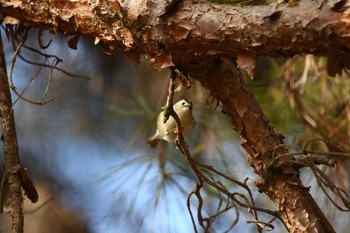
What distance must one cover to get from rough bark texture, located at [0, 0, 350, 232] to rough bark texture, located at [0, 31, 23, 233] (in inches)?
5.0

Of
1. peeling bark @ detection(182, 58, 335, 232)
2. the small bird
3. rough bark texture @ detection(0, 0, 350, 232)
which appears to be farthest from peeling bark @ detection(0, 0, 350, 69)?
the small bird

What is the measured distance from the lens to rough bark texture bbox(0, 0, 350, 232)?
66 cm

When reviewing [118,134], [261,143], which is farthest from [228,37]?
[118,134]

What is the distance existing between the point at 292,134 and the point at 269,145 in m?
0.72

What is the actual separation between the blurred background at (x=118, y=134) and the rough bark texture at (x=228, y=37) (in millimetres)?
490

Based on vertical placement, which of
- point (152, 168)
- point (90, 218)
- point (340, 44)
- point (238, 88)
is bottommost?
Result: point (340, 44)

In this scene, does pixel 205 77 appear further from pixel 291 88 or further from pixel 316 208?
pixel 291 88

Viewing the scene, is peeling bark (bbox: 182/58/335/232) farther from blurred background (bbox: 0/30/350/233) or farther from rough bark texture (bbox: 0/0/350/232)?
blurred background (bbox: 0/30/350/233)

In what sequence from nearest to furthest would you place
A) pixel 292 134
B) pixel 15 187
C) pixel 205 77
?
pixel 205 77 < pixel 15 187 < pixel 292 134

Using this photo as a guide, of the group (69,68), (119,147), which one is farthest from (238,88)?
(69,68)

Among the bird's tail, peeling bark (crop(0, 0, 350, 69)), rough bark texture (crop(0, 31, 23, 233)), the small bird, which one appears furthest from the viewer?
the bird's tail

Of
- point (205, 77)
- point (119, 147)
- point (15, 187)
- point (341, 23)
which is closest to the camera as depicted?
point (341, 23)

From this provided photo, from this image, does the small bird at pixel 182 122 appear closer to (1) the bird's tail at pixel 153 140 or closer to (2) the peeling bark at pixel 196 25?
(1) the bird's tail at pixel 153 140

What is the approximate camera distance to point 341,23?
0.63 metres
